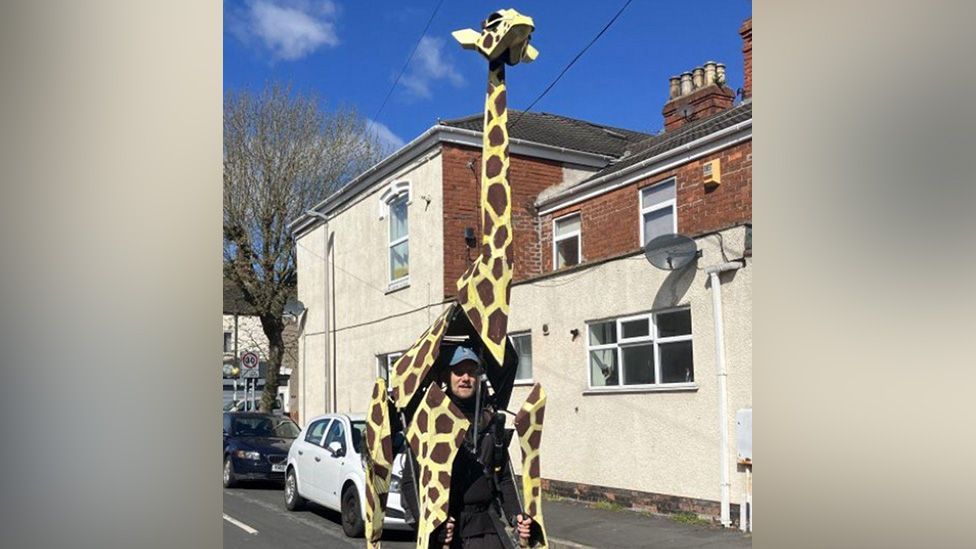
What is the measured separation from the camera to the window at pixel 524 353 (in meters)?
12.8

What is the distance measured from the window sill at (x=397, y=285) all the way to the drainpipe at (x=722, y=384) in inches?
269

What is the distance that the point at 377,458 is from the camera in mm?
5406

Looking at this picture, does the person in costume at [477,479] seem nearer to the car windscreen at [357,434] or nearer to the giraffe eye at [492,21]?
the giraffe eye at [492,21]

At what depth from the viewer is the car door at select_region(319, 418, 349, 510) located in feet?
33.6

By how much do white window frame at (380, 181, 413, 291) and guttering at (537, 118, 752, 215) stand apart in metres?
2.67

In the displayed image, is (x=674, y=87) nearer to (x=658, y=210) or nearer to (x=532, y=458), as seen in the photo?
(x=658, y=210)

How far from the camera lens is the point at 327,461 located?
1062 cm

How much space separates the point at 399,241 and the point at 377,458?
1034cm
